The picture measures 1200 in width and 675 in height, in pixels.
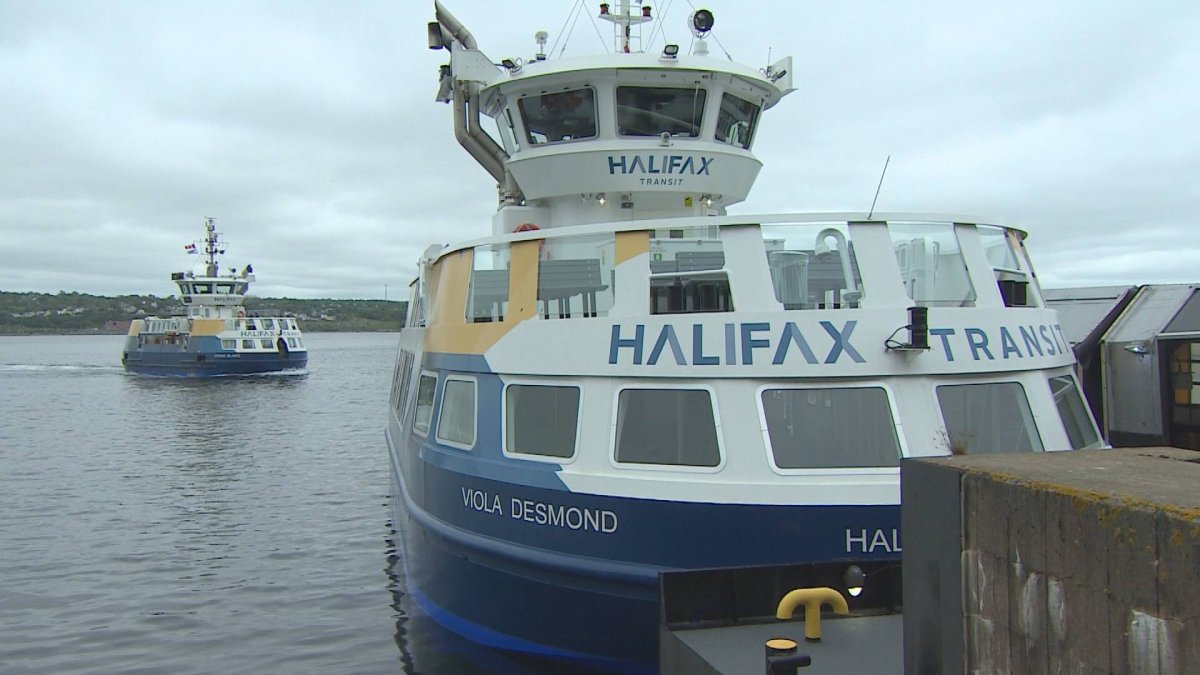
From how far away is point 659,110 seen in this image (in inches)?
435

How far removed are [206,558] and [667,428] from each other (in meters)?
9.86

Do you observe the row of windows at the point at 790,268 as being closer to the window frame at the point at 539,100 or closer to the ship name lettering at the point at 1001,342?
the ship name lettering at the point at 1001,342

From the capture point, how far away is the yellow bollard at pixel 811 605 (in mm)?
5445

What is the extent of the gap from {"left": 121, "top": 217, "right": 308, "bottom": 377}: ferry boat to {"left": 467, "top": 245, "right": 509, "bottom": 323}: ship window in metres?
52.9

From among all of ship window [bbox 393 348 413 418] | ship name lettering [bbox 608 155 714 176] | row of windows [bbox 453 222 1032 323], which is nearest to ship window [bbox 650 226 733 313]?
row of windows [bbox 453 222 1032 323]

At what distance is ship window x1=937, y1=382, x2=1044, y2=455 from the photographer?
23.5 feet

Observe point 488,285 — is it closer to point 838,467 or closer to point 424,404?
point 424,404

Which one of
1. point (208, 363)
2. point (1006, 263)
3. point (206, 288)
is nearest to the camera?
point (1006, 263)

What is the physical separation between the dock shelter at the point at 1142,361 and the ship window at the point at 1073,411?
2.27m

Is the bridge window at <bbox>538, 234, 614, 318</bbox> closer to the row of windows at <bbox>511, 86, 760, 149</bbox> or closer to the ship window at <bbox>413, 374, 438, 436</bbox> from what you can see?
the ship window at <bbox>413, 374, 438, 436</bbox>

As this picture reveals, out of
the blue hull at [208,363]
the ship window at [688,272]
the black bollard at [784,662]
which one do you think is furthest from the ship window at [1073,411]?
the blue hull at [208,363]

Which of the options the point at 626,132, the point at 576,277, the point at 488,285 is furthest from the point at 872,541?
the point at 626,132

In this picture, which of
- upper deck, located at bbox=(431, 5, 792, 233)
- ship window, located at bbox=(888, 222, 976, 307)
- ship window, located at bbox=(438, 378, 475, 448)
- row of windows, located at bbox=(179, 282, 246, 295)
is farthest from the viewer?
row of windows, located at bbox=(179, 282, 246, 295)

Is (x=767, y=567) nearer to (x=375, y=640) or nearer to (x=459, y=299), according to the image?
(x=459, y=299)
